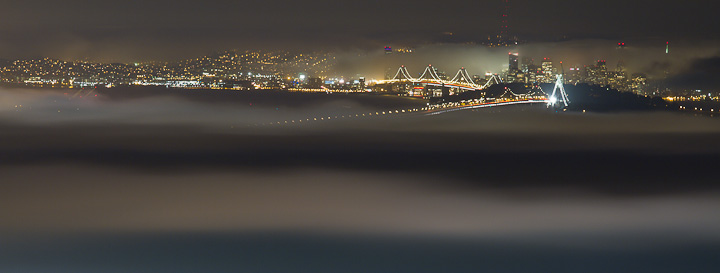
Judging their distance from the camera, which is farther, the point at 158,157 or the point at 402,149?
the point at 402,149

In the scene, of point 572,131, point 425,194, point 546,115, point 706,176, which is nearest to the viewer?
point 425,194

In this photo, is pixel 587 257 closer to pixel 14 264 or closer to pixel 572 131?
pixel 14 264

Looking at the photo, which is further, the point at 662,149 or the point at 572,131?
the point at 572,131

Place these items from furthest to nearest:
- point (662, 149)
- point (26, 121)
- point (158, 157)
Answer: point (26, 121) < point (662, 149) < point (158, 157)

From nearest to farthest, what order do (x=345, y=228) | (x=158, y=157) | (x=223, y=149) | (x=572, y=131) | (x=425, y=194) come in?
(x=345, y=228), (x=425, y=194), (x=158, y=157), (x=223, y=149), (x=572, y=131)

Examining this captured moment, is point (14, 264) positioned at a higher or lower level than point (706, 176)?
higher

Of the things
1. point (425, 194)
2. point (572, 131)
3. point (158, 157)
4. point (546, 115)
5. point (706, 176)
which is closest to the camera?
point (425, 194)

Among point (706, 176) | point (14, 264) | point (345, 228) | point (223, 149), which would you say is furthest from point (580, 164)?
point (14, 264)

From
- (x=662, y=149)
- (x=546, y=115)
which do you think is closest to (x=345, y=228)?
(x=662, y=149)

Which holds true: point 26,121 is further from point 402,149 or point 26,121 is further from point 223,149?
point 402,149
